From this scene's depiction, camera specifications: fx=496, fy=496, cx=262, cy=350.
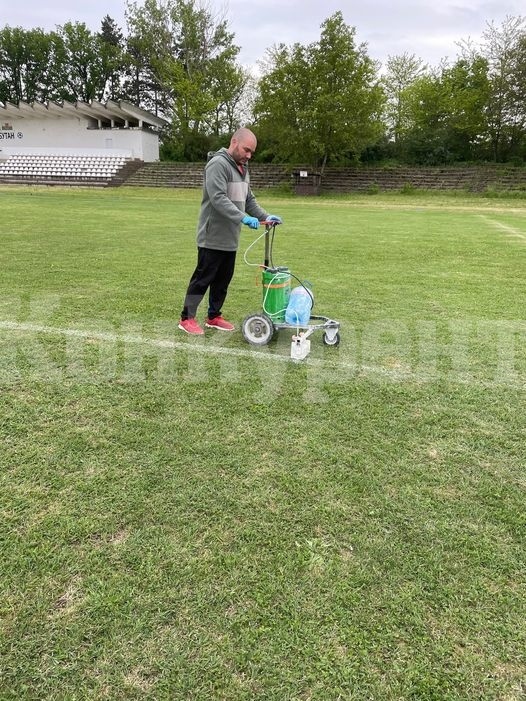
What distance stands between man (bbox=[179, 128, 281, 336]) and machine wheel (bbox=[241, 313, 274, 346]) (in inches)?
Answer: 15.0

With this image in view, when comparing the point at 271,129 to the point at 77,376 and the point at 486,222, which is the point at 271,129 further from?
the point at 77,376

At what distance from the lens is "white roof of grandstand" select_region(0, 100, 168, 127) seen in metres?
35.4

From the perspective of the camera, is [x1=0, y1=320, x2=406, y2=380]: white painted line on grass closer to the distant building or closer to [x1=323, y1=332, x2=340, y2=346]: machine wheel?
[x1=323, y1=332, x2=340, y2=346]: machine wheel

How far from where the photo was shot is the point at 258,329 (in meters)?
4.14

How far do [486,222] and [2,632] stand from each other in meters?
16.8

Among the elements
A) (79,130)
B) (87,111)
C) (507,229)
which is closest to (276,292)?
(507,229)

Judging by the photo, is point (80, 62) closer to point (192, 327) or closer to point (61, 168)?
point (61, 168)

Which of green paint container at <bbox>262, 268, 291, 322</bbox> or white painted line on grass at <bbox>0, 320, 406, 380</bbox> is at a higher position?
green paint container at <bbox>262, 268, 291, 322</bbox>

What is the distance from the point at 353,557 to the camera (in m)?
1.91

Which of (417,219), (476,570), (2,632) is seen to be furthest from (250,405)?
(417,219)

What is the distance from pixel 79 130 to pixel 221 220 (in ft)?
129

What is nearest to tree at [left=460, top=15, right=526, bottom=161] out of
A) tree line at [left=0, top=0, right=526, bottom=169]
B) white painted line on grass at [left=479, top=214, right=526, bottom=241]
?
tree line at [left=0, top=0, right=526, bottom=169]

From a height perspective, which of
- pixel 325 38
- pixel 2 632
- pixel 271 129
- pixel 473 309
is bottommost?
pixel 2 632

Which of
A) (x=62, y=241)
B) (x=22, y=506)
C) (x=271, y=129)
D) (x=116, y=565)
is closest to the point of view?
(x=116, y=565)
